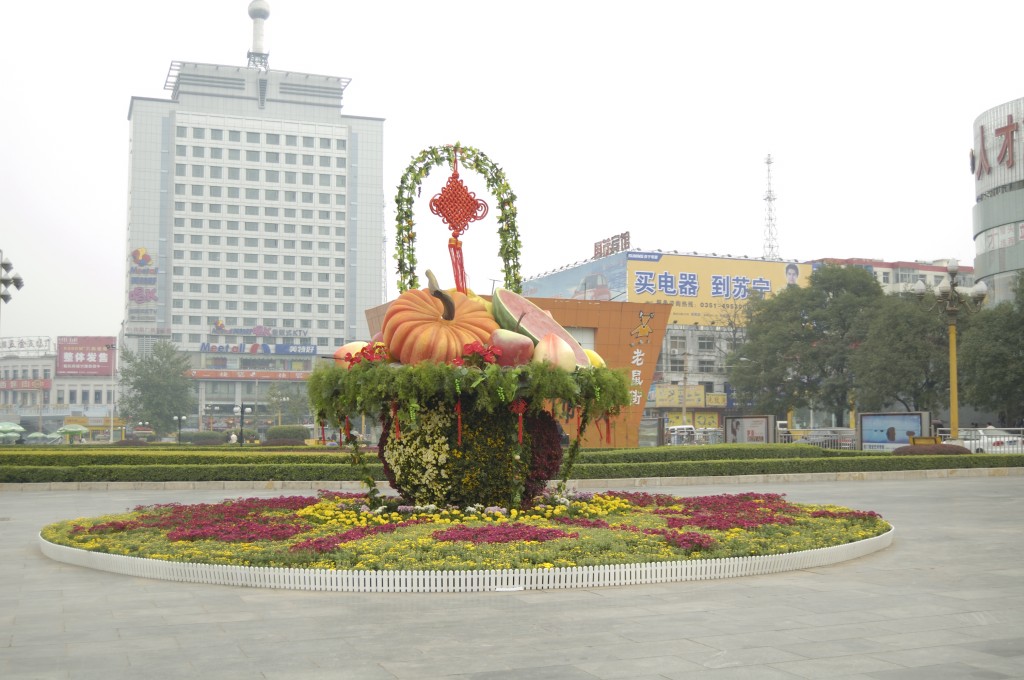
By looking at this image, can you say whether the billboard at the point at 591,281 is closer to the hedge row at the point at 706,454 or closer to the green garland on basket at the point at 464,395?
the hedge row at the point at 706,454

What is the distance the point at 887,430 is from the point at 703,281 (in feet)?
129

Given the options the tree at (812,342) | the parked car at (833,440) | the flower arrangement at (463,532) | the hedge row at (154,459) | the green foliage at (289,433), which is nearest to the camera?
the flower arrangement at (463,532)

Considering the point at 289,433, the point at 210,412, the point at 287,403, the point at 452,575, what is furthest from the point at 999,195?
the point at 210,412

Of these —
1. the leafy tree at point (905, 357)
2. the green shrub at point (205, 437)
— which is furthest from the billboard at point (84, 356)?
the leafy tree at point (905, 357)

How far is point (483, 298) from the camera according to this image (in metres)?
14.3

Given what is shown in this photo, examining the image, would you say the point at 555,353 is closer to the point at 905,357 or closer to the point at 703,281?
the point at 905,357

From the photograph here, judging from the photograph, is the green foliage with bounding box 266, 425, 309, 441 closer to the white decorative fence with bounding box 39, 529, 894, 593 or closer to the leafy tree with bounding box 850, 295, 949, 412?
the leafy tree with bounding box 850, 295, 949, 412

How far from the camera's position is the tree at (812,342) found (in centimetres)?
5097

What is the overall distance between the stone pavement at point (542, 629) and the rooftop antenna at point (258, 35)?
95079 mm

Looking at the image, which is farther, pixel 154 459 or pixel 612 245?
pixel 612 245

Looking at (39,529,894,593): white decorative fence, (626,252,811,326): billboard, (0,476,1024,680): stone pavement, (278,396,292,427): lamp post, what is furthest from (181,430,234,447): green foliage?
(39,529,894,593): white decorative fence

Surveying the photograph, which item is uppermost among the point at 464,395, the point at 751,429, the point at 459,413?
the point at 464,395

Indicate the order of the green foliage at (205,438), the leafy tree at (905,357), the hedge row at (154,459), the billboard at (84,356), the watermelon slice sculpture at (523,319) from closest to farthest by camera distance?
the watermelon slice sculpture at (523,319), the hedge row at (154,459), the leafy tree at (905,357), the green foliage at (205,438), the billboard at (84,356)

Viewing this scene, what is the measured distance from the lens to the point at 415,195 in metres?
14.5
